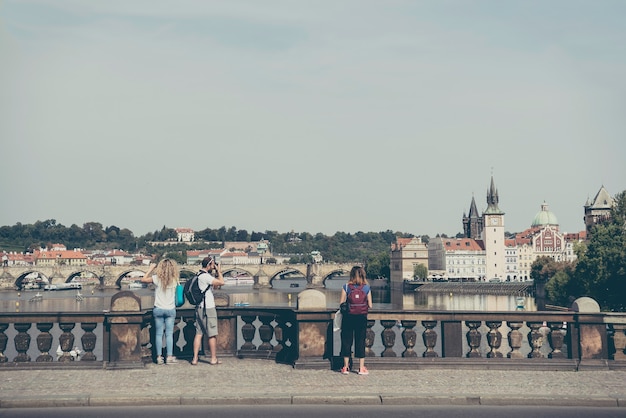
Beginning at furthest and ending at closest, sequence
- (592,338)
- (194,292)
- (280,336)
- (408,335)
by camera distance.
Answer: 1. (280,336)
2. (408,335)
3. (194,292)
4. (592,338)

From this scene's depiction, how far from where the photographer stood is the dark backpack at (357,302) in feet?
40.0

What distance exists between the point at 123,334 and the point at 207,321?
1277 millimetres

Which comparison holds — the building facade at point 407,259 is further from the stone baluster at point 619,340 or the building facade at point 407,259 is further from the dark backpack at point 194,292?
the dark backpack at point 194,292

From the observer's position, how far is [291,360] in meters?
13.1

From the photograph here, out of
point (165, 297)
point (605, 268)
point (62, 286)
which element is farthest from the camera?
point (62, 286)

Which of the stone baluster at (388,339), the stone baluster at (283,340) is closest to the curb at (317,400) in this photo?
the stone baluster at (388,339)

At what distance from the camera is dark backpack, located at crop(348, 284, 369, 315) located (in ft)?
40.0

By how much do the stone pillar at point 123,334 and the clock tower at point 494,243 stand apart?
169 m

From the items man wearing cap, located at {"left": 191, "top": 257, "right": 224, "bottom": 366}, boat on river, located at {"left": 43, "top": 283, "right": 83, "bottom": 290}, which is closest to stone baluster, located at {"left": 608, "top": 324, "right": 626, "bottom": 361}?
man wearing cap, located at {"left": 191, "top": 257, "right": 224, "bottom": 366}

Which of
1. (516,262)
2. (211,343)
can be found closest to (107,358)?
(211,343)

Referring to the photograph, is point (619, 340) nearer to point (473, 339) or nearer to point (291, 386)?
point (473, 339)

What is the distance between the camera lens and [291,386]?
10953mm

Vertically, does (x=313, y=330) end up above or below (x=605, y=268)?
below

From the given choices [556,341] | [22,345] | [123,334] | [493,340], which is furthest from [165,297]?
[556,341]
